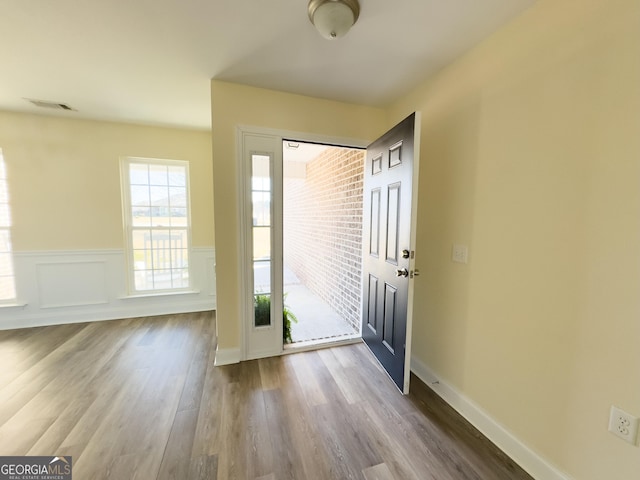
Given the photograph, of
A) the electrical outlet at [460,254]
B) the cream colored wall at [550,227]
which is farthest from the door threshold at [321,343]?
the electrical outlet at [460,254]

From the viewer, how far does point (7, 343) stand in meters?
2.54

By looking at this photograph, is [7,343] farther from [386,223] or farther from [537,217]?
[537,217]

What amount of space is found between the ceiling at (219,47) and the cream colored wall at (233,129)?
0.33ft

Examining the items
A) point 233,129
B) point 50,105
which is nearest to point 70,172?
point 50,105

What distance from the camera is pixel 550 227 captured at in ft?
4.05

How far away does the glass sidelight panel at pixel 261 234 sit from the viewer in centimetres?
224

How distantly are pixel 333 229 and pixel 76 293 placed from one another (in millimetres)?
3375

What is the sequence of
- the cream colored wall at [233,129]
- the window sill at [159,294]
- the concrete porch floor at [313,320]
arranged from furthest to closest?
the window sill at [159,294] < the concrete porch floor at [313,320] < the cream colored wall at [233,129]

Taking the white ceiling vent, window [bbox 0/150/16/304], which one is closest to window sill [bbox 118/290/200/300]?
window [bbox 0/150/16/304]

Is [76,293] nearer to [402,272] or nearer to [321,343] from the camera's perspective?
[321,343]

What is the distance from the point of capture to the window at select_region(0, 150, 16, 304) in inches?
111

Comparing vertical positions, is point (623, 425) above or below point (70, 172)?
below

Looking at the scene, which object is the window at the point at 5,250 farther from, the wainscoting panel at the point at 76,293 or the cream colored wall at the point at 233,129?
the cream colored wall at the point at 233,129

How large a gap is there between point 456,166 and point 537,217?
628 millimetres
